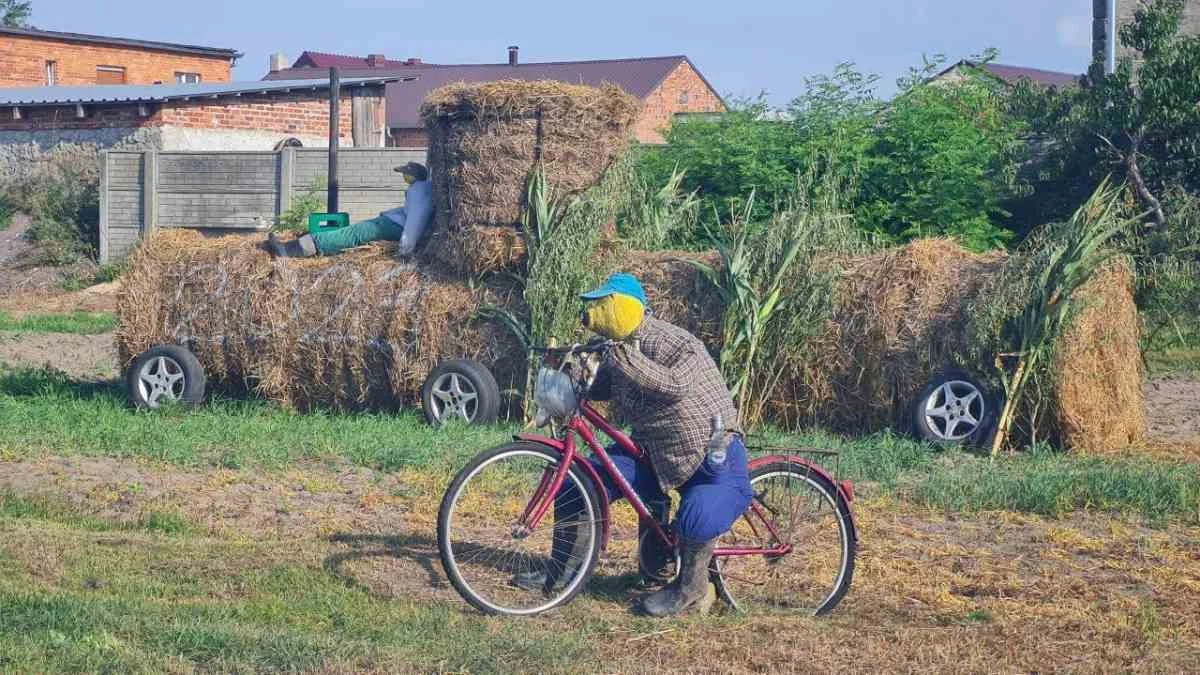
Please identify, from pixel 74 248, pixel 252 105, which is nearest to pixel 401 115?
pixel 252 105

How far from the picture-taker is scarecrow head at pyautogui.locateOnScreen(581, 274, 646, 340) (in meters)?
6.27

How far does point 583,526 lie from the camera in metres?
6.43

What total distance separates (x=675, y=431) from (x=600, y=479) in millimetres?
422

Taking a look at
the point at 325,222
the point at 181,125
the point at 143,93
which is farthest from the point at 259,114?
the point at 325,222

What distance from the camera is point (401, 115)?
43.3 metres

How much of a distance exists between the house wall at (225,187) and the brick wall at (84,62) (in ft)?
70.4

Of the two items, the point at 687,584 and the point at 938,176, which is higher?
the point at 938,176

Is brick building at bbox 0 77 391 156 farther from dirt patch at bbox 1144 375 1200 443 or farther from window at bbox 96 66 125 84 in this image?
dirt patch at bbox 1144 375 1200 443

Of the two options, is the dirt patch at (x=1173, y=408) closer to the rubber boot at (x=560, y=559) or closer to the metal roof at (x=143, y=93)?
the rubber boot at (x=560, y=559)

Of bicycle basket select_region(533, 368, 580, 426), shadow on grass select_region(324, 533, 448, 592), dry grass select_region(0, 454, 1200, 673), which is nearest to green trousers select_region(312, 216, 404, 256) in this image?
dry grass select_region(0, 454, 1200, 673)

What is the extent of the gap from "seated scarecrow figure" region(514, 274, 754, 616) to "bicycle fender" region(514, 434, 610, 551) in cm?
8

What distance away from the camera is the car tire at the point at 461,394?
11250 millimetres

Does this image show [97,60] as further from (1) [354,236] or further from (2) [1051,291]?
(2) [1051,291]

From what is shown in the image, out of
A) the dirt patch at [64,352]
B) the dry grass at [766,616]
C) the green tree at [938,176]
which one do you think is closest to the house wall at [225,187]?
the dirt patch at [64,352]
